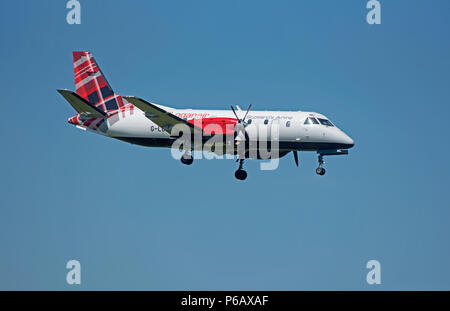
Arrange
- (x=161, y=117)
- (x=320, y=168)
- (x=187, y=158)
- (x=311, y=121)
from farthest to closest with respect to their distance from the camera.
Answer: (x=187, y=158)
(x=320, y=168)
(x=311, y=121)
(x=161, y=117)

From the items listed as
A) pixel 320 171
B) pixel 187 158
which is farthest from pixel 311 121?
pixel 187 158

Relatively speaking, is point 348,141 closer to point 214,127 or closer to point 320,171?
point 320,171

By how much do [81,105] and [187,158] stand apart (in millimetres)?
6278

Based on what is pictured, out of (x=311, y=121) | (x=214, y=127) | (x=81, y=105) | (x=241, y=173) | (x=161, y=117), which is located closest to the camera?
(x=161, y=117)

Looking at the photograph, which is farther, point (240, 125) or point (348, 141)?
point (348, 141)

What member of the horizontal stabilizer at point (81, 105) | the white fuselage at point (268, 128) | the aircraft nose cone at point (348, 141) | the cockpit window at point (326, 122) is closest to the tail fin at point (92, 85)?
the horizontal stabilizer at point (81, 105)

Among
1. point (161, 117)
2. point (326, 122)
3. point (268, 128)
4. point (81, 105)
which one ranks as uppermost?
point (81, 105)

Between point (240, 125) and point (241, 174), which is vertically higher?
point (240, 125)

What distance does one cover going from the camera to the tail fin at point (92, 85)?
44.6m

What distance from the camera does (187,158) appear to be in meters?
43.1

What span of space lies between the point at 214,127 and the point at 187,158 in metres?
2.55

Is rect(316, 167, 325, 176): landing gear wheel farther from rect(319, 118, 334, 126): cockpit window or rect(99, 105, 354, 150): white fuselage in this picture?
rect(319, 118, 334, 126): cockpit window

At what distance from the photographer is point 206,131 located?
137ft
